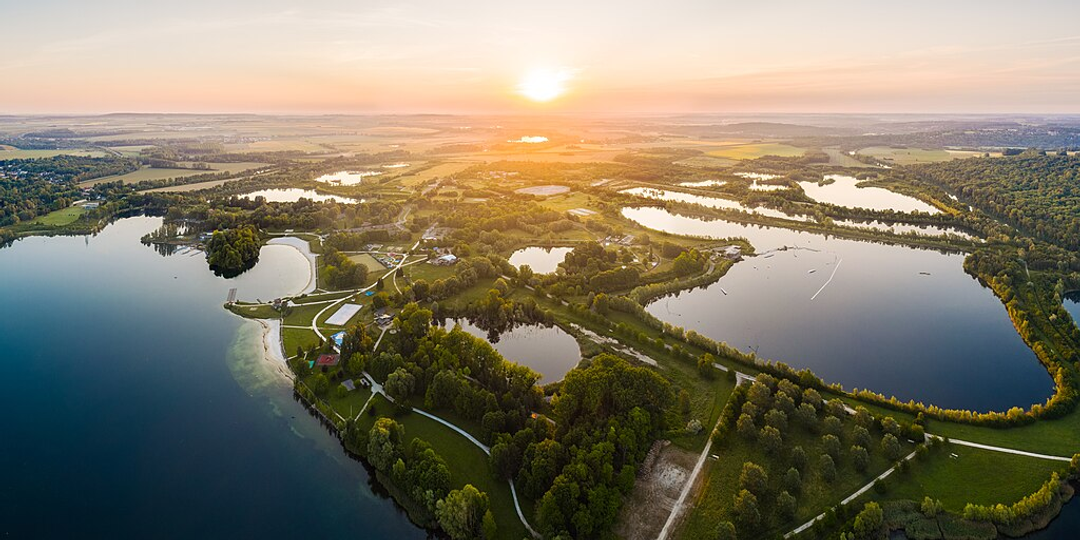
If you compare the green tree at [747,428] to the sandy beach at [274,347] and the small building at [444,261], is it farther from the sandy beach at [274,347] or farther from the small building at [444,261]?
the small building at [444,261]

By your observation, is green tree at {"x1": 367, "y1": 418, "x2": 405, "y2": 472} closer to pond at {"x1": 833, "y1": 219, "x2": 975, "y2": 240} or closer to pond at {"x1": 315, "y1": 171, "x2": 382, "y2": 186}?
pond at {"x1": 833, "y1": 219, "x2": 975, "y2": 240}

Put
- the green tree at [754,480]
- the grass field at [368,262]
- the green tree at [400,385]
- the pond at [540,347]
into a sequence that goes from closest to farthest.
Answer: the green tree at [754,480]
the green tree at [400,385]
the pond at [540,347]
the grass field at [368,262]

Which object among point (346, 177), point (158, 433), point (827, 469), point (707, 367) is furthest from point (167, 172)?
point (827, 469)

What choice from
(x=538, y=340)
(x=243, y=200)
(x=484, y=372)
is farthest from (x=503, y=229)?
(x=243, y=200)

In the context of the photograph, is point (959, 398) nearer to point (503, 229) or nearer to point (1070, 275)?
point (1070, 275)

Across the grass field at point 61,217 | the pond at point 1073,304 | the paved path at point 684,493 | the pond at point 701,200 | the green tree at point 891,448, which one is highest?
the grass field at point 61,217

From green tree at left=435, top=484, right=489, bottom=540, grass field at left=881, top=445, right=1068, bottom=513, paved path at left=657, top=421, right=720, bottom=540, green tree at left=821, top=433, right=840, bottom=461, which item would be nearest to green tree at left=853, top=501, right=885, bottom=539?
grass field at left=881, top=445, right=1068, bottom=513

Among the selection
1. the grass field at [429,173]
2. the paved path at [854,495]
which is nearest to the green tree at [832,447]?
the paved path at [854,495]
